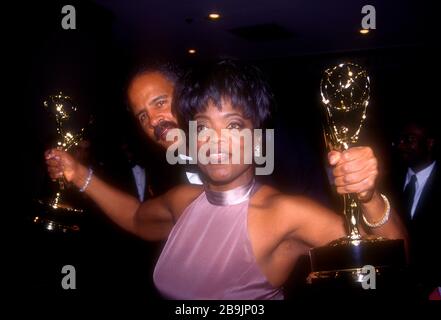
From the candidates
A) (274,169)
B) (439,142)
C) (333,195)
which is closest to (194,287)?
A: (274,169)

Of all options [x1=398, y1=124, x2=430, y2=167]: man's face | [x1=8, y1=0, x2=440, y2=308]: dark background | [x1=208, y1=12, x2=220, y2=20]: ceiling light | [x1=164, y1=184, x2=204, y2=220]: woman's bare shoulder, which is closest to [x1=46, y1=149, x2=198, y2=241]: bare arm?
[x1=164, y1=184, x2=204, y2=220]: woman's bare shoulder

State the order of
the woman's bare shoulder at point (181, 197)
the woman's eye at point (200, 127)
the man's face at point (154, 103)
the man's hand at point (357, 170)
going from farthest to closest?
1. the man's face at point (154, 103)
2. the woman's bare shoulder at point (181, 197)
3. the woman's eye at point (200, 127)
4. the man's hand at point (357, 170)

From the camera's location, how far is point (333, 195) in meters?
2.85

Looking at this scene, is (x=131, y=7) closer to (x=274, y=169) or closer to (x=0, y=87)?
(x=0, y=87)

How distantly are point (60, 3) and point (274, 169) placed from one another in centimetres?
291

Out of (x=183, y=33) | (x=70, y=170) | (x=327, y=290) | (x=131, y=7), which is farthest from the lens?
(x=183, y=33)

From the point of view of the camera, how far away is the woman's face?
1.61 metres

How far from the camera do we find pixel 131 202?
245 centimetres

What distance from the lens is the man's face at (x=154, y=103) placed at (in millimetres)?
2207

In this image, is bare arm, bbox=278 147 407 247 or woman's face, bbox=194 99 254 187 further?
woman's face, bbox=194 99 254 187

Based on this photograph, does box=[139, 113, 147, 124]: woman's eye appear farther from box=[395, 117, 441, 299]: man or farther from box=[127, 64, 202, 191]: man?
box=[395, 117, 441, 299]: man

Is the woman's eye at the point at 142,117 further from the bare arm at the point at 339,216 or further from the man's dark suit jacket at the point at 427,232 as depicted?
the man's dark suit jacket at the point at 427,232

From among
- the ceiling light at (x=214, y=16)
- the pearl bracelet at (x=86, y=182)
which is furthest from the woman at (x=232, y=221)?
the ceiling light at (x=214, y=16)

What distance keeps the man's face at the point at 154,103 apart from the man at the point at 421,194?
157 centimetres
